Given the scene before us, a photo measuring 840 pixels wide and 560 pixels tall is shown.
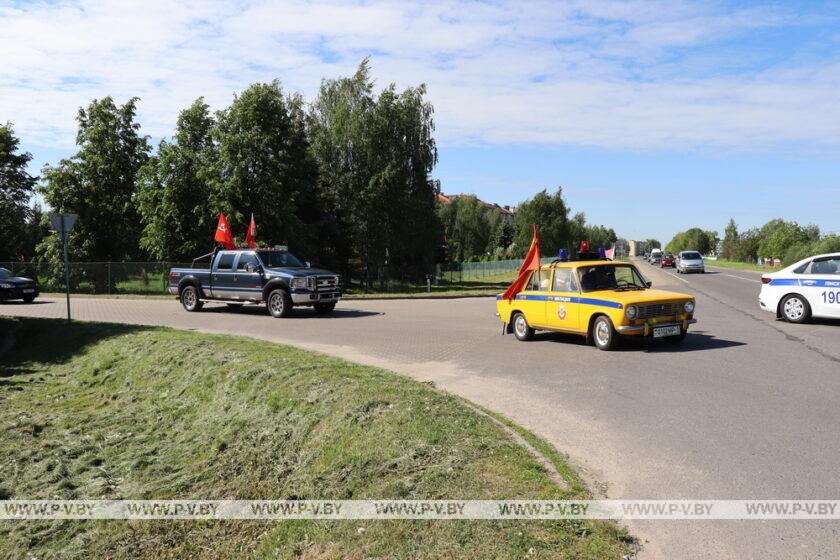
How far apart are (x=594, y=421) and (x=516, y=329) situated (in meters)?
6.43

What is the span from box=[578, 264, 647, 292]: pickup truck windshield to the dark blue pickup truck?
9.34 metres

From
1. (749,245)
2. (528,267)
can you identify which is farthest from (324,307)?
(749,245)

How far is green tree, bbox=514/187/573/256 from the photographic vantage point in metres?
72.4

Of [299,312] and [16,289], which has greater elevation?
[16,289]

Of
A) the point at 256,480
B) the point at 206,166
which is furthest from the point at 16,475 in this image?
the point at 206,166

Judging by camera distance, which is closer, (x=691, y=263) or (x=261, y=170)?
(x=261, y=170)

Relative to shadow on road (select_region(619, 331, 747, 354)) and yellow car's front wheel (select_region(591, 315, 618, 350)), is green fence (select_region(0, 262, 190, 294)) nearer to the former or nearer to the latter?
yellow car's front wheel (select_region(591, 315, 618, 350))

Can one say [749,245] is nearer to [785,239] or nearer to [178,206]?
[785,239]

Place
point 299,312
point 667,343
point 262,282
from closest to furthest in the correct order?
point 667,343 → point 262,282 → point 299,312

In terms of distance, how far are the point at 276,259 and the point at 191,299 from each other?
376 centimetres

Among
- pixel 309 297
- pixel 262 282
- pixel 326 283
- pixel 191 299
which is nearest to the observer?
pixel 309 297

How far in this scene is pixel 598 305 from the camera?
11375 mm

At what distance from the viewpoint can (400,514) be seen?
4797mm

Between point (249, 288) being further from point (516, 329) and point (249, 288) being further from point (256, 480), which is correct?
point (256, 480)
